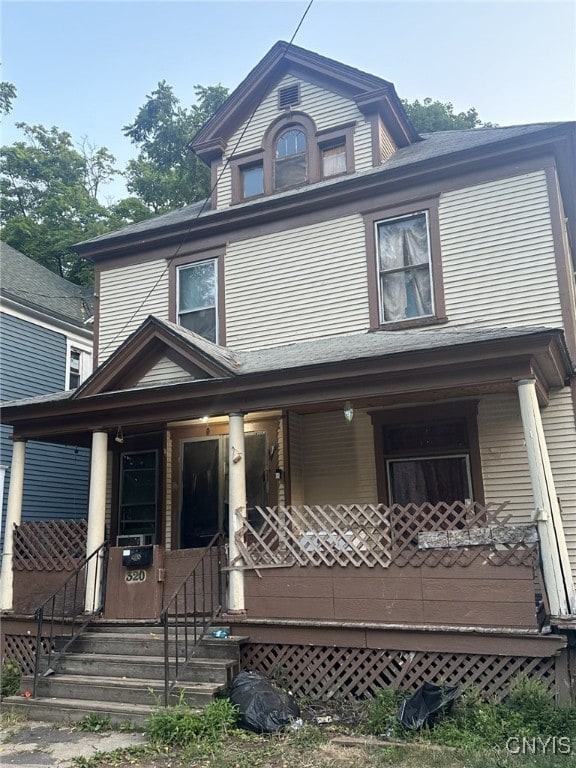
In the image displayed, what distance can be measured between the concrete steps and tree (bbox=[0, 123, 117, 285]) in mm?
20501

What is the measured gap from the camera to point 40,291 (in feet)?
52.1

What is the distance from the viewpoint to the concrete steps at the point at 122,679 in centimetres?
626

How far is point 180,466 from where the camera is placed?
10.4m

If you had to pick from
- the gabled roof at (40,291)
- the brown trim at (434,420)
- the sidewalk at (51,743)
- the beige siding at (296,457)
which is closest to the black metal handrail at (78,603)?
the sidewalk at (51,743)

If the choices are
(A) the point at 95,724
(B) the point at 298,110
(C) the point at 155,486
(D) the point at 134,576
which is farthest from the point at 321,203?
(A) the point at 95,724

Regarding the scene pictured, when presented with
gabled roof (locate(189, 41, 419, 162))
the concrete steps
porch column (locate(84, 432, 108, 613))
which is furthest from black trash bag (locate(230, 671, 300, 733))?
gabled roof (locate(189, 41, 419, 162))

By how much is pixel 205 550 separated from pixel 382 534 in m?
2.28

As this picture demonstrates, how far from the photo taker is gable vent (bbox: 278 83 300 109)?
11195 millimetres

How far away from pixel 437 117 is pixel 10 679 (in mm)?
25405

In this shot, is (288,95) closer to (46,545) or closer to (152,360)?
(152,360)

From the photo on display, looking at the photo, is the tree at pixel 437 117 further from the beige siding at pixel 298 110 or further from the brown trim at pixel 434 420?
the brown trim at pixel 434 420

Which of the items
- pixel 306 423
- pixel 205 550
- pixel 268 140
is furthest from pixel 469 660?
pixel 268 140

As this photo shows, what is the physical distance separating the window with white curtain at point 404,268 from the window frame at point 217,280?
281 cm

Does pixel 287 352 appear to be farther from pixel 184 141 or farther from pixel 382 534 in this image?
pixel 184 141
